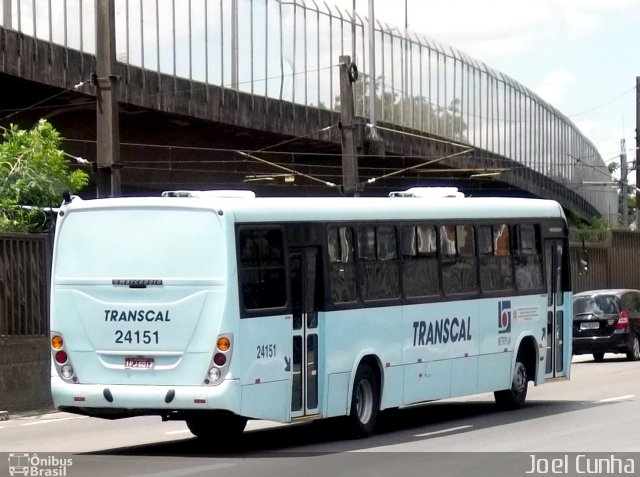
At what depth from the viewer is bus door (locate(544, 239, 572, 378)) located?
2133cm

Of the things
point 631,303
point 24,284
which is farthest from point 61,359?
point 631,303

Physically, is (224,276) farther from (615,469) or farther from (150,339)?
(615,469)

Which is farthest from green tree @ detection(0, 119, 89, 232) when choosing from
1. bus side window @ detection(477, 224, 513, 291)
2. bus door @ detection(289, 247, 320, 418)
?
bus door @ detection(289, 247, 320, 418)

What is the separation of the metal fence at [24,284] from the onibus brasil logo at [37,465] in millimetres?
6944

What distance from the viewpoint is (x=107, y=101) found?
81.0 ft

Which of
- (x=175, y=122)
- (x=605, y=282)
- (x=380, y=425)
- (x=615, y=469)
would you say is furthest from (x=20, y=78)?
(x=605, y=282)

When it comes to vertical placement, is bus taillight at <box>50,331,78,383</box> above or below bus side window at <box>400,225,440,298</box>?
below

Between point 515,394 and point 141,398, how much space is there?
7230mm

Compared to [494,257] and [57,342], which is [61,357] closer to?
[57,342]

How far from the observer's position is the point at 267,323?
49.6ft

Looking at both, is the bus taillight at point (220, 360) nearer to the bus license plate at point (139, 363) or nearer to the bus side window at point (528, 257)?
the bus license plate at point (139, 363)

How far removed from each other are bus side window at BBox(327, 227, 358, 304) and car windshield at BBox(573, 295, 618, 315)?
58.2ft

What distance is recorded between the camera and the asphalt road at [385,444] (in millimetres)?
13383

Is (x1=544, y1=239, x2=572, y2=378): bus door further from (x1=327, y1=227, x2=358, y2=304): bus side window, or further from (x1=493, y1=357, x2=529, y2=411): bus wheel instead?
(x1=327, y1=227, x2=358, y2=304): bus side window
